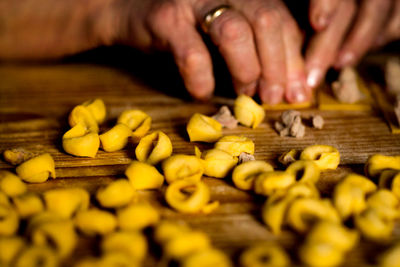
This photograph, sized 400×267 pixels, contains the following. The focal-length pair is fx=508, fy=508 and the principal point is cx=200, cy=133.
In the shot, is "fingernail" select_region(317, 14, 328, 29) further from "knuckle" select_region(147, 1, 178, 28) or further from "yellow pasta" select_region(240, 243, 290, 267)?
"yellow pasta" select_region(240, 243, 290, 267)

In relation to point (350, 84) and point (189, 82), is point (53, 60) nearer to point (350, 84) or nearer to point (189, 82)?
point (189, 82)

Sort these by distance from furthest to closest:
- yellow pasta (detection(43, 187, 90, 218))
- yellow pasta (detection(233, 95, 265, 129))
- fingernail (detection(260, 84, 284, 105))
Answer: fingernail (detection(260, 84, 284, 105))
yellow pasta (detection(233, 95, 265, 129))
yellow pasta (detection(43, 187, 90, 218))

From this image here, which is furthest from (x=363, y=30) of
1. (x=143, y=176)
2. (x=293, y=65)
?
(x=143, y=176)

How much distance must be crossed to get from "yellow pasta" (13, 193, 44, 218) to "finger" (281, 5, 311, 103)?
2.19 ft

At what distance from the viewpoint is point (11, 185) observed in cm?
85

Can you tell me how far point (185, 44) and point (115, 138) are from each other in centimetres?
31

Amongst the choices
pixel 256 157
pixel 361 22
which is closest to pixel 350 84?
pixel 361 22

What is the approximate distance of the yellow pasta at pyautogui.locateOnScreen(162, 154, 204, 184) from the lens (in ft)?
2.91

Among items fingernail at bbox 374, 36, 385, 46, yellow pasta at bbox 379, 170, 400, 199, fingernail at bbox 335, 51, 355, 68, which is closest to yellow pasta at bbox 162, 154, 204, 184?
yellow pasta at bbox 379, 170, 400, 199

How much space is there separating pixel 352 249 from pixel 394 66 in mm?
692

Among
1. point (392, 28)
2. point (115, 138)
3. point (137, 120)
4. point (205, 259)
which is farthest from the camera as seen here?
point (392, 28)

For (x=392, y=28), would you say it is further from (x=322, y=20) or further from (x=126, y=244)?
(x=126, y=244)

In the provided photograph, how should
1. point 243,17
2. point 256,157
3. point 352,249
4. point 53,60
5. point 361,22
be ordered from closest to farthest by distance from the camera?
point 352,249 < point 256,157 < point 243,17 < point 361,22 < point 53,60

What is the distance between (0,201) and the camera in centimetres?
79
